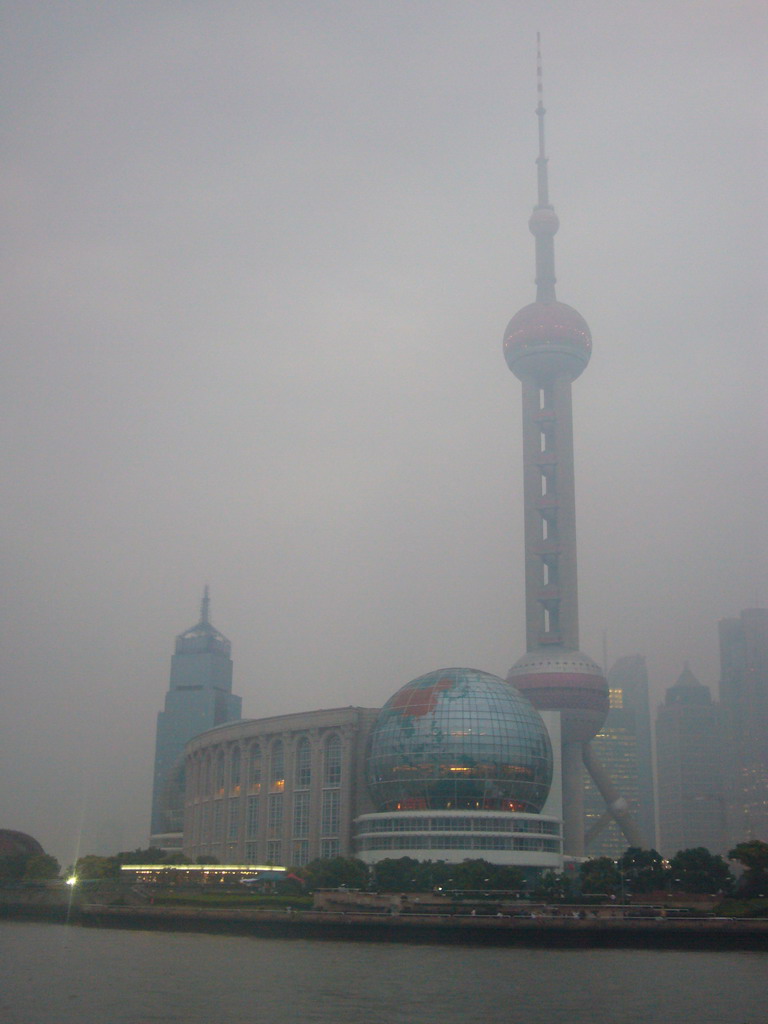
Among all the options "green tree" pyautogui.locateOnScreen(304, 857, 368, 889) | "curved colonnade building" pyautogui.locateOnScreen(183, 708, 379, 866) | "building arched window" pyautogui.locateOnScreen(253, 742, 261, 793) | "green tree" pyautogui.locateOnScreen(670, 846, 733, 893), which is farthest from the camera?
"building arched window" pyautogui.locateOnScreen(253, 742, 261, 793)

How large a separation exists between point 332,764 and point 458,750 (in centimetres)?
2617

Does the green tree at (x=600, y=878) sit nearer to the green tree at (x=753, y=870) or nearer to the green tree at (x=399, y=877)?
the green tree at (x=753, y=870)

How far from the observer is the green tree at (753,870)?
445 ft

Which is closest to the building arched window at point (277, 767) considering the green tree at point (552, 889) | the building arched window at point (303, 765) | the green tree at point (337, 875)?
the building arched window at point (303, 765)

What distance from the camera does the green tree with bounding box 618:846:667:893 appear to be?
149 m

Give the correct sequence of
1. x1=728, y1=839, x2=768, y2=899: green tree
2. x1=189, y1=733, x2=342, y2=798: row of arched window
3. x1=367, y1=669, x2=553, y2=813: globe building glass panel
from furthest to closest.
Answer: x1=189, y1=733, x2=342, y2=798: row of arched window, x1=367, y1=669, x2=553, y2=813: globe building glass panel, x1=728, y1=839, x2=768, y2=899: green tree

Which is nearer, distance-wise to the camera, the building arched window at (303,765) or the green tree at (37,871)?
the building arched window at (303,765)

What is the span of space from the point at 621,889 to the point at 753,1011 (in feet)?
276

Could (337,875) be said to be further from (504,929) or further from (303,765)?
(303,765)

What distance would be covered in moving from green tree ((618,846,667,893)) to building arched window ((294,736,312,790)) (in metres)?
52.3

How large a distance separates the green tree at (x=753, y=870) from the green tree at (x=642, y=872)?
11960 mm

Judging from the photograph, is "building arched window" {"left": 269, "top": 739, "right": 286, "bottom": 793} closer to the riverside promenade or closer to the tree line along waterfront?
the tree line along waterfront

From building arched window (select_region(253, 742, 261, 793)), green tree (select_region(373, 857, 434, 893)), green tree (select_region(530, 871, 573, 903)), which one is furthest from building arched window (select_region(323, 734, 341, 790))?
green tree (select_region(530, 871, 573, 903))

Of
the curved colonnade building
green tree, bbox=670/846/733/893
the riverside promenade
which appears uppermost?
the curved colonnade building
